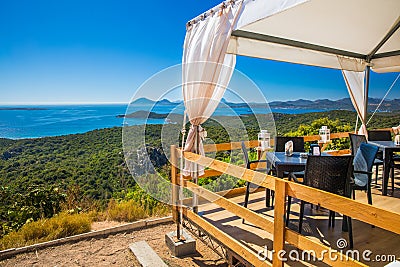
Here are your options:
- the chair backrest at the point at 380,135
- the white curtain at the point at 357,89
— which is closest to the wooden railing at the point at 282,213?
the chair backrest at the point at 380,135

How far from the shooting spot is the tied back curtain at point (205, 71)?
9.30ft

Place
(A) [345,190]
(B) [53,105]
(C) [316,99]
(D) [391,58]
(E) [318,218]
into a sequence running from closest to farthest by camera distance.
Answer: (A) [345,190] < (E) [318,218] < (D) [391,58] < (B) [53,105] < (C) [316,99]

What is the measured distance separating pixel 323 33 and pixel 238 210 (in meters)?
2.68

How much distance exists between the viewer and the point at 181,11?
11.1 metres

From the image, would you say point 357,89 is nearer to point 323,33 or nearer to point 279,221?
point 323,33

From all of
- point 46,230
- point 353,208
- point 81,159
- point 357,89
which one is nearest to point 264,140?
point 353,208

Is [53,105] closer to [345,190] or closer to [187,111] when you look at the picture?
[187,111]

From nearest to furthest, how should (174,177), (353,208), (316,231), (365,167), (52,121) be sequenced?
(353,208)
(316,231)
(365,167)
(174,177)
(52,121)

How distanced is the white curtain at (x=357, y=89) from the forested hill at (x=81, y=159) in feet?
4.33

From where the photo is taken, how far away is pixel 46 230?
3.70 m

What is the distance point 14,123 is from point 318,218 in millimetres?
7235

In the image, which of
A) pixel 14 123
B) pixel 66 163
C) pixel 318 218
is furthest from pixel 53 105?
pixel 318 218

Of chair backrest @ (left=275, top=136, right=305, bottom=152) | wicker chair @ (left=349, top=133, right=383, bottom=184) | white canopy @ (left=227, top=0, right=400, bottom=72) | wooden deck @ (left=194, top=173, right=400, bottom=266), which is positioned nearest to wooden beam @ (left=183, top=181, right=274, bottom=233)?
wooden deck @ (left=194, top=173, right=400, bottom=266)

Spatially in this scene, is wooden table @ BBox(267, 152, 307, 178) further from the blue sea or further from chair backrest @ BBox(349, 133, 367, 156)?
the blue sea
